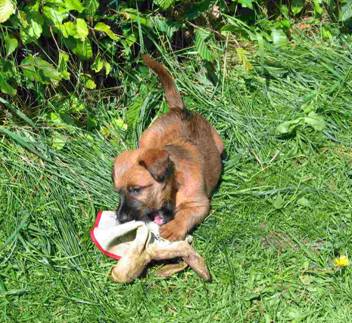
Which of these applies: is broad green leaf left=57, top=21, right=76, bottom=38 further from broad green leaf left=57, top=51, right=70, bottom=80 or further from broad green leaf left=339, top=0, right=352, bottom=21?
broad green leaf left=339, top=0, right=352, bottom=21

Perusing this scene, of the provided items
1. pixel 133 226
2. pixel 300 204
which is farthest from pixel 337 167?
pixel 133 226

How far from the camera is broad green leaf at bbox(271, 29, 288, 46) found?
6.80 m

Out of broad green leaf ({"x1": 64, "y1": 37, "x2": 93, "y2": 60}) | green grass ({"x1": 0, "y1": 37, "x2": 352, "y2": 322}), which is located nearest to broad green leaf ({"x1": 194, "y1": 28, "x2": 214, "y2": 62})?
green grass ({"x1": 0, "y1": 37, "x2": 352, "y2": 322})

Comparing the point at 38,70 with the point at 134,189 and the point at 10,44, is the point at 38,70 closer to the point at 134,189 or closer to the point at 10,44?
the point at 10,44

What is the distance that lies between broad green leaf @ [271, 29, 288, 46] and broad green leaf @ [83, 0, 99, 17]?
1929 mm

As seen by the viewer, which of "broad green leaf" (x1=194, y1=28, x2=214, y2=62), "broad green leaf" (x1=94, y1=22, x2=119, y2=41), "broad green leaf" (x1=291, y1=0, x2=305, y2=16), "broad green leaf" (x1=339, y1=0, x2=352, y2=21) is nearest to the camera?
"broad green leaf" (x1=94, y1=22, x2=119, y2=41)

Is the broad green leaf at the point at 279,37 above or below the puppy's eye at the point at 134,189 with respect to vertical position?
below

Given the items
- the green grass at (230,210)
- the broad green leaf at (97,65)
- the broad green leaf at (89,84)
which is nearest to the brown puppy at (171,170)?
the green grass at (230,210)

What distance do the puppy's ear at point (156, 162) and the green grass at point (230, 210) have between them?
1.92ft

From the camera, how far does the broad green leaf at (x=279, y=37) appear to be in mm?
6804

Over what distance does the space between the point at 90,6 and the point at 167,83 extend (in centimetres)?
88

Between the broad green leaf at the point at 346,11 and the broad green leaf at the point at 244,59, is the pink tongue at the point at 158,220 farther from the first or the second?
the broad green leaf at the point at 346,11

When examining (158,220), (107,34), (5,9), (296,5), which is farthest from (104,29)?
(296,5)

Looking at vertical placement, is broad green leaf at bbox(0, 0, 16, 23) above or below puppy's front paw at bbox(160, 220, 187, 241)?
above
